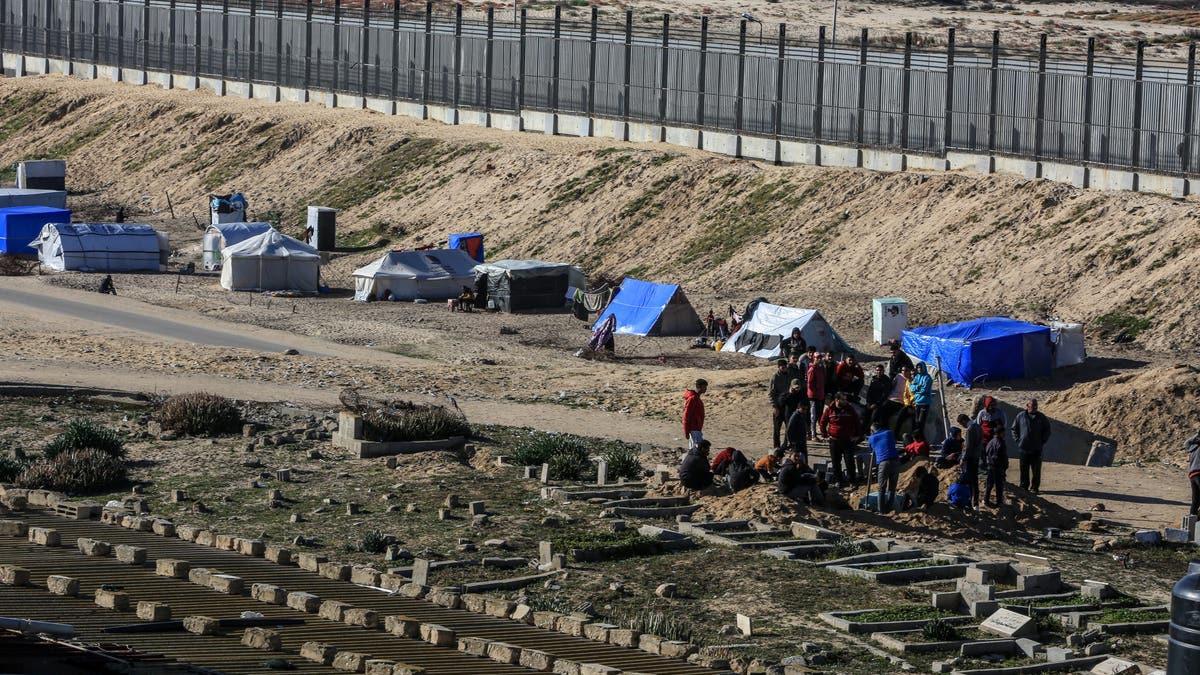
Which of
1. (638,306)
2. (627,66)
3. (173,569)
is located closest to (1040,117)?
(638,306)

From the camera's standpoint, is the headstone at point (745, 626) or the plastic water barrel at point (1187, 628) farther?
the headstone at point (745, 626)

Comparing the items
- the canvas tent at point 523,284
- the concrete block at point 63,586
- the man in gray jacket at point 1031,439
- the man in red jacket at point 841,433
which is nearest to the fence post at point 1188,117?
the canvas tent at point 523,284

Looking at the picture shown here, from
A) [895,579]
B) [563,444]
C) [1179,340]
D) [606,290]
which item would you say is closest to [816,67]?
[606,290]

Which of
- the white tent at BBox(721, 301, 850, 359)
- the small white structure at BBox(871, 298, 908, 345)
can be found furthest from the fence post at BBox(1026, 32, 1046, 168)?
the white tent at BBox(721, 301, 850, 359)

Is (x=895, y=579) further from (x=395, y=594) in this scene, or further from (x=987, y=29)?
(x=987, y=29)

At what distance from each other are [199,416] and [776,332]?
1364 cm

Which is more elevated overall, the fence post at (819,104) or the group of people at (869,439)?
the fence post at (819,104)

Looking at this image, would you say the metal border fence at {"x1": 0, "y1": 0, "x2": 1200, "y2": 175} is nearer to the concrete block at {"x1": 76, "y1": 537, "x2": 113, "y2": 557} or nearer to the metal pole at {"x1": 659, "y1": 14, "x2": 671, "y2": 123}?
the metal pole at {"x1": 659, "y1": 14, "x2": 671, "y2": 123}

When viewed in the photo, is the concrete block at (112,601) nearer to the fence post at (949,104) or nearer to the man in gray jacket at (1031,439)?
the man in gray jacket at (1031,439)

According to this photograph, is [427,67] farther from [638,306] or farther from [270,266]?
[638,306]

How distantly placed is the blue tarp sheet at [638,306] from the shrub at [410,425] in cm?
1296

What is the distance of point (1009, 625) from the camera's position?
1869 cm

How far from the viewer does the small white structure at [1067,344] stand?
119 feet

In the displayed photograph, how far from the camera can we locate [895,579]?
67.8 feet
